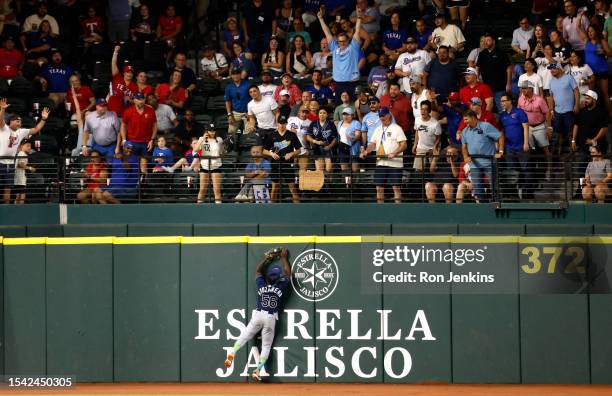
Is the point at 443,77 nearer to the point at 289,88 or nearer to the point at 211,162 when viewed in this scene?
the point at 289,88

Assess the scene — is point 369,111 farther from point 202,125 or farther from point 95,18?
point 95,18

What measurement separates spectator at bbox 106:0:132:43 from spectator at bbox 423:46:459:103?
7971 mm

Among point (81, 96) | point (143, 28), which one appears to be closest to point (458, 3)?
point (143, 28)

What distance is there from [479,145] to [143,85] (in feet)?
23.4

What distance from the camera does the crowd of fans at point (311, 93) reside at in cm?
2294

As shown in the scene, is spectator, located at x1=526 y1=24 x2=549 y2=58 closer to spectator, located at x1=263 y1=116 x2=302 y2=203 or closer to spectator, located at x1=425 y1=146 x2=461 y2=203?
spectator, located at x1=425 y1=146 x2=461 y2=203

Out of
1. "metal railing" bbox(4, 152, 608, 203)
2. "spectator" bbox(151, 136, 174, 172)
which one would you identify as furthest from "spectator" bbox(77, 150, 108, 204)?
Answer: "spectator" bbox(151, 136, 174, 172)

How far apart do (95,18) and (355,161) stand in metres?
8.38

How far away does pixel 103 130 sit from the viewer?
985 inches

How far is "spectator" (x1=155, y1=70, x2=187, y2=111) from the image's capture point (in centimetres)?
2598

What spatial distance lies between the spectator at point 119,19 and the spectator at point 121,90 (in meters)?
2.66

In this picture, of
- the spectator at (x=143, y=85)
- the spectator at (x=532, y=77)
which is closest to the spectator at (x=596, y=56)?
the spectator at (x=532, y=77)

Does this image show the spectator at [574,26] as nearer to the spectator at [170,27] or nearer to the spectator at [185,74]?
the spectator at [185,74]

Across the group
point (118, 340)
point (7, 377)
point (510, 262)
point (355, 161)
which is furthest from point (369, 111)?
point (7, 377)
